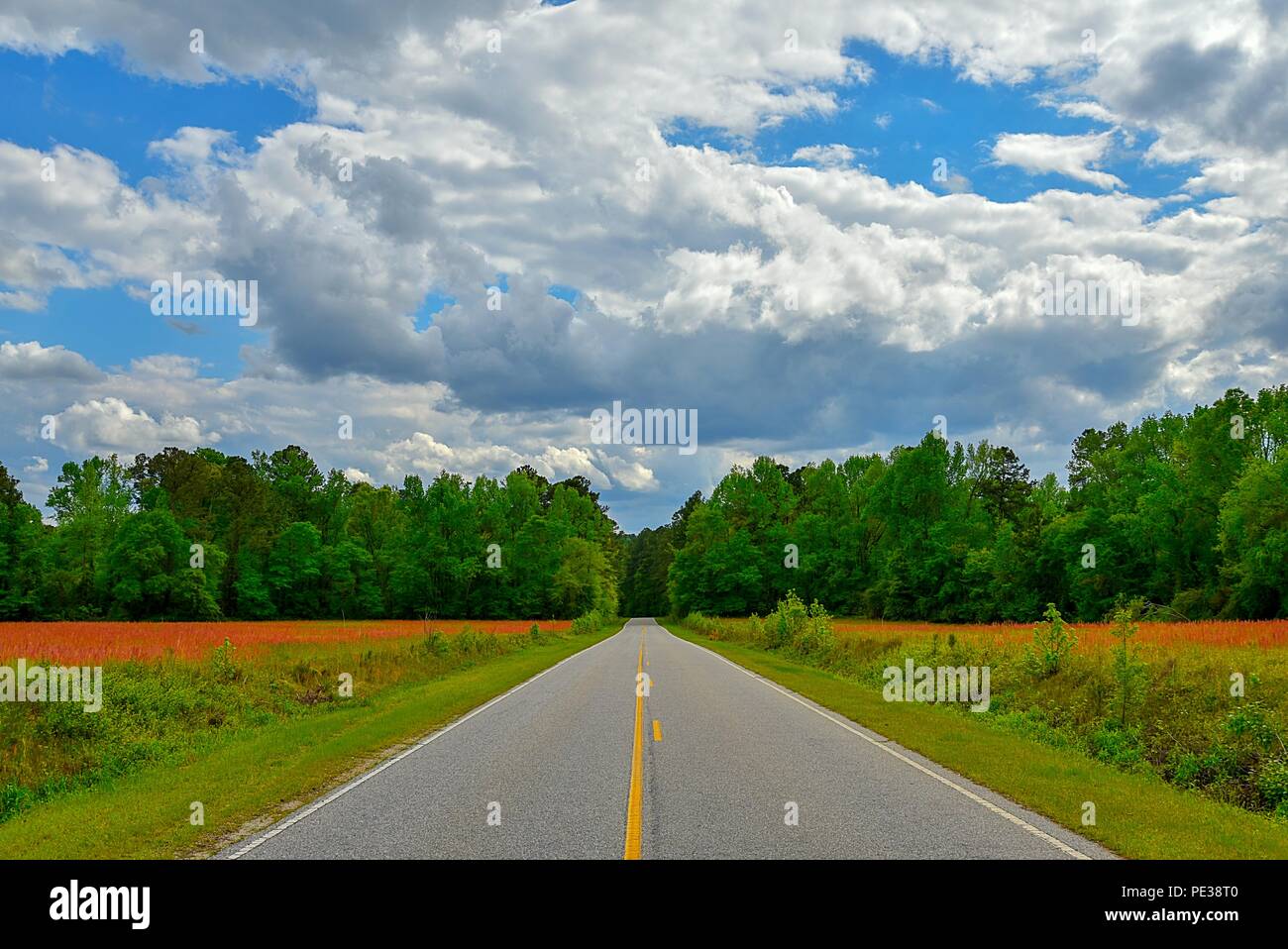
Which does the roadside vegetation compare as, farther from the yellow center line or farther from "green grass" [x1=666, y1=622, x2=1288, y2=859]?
the yellow center line

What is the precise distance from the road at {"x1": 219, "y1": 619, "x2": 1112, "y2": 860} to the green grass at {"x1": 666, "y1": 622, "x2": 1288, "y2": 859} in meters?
0.48

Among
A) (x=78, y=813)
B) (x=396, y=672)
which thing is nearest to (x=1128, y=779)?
(x=78, y=813)

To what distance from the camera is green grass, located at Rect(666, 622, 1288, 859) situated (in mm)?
8523

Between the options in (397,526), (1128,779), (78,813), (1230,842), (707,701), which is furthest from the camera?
(397,526)

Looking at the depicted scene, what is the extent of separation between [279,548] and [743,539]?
49563mm

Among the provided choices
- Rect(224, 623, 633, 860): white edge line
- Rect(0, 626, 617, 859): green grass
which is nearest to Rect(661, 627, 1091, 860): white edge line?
Rect(224, 623, 633, 860): white edge line

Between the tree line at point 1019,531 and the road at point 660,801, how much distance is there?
33.6m

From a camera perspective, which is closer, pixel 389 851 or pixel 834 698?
pixel 389 851

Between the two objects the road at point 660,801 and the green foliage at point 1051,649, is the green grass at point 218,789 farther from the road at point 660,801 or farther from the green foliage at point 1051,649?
the green foliage at point 1051,649

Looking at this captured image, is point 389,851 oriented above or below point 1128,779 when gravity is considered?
above

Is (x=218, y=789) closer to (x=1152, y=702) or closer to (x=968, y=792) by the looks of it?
(x=968, y=792)
